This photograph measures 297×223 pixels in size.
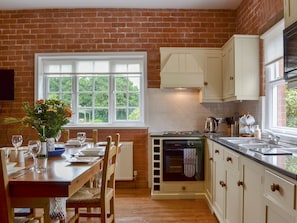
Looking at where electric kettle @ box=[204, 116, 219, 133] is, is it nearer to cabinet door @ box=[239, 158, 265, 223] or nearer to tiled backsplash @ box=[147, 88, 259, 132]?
tiled backsplash @ box=[147, 88, 259, 132]

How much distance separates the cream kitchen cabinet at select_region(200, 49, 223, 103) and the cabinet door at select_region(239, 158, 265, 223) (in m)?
2.13

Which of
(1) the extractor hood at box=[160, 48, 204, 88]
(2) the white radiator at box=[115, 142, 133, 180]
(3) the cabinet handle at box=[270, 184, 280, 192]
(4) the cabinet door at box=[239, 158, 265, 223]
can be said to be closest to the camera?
(3) the cabinet handle at box=[270, 184, 280, 192]

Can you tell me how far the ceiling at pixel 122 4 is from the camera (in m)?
4.22

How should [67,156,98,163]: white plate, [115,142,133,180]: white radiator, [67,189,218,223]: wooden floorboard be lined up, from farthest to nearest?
[115,142,133,180]: white radiator < [67,189,218,223]: wooden floorboard < [67,156,98,163]: white plate

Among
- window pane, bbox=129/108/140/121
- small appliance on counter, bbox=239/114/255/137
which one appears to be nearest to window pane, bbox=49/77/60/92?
window pane, bbox=129/108/140/121

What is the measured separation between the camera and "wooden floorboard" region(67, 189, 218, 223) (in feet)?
10.4

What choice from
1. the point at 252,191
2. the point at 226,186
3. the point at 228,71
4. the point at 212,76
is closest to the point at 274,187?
the point at 252,191

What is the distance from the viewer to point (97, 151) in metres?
2.66

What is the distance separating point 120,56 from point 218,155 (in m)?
2.32

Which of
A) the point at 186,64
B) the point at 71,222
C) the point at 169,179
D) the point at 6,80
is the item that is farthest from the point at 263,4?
the point at 6,80

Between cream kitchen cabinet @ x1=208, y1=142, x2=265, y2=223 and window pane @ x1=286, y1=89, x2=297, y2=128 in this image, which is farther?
window pane @ x1=286, y1=89, x2=297, y2=128

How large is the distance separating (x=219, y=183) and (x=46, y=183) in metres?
1.99

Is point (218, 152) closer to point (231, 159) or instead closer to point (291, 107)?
point (231, 159)

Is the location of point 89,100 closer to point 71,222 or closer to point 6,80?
point 6,80
